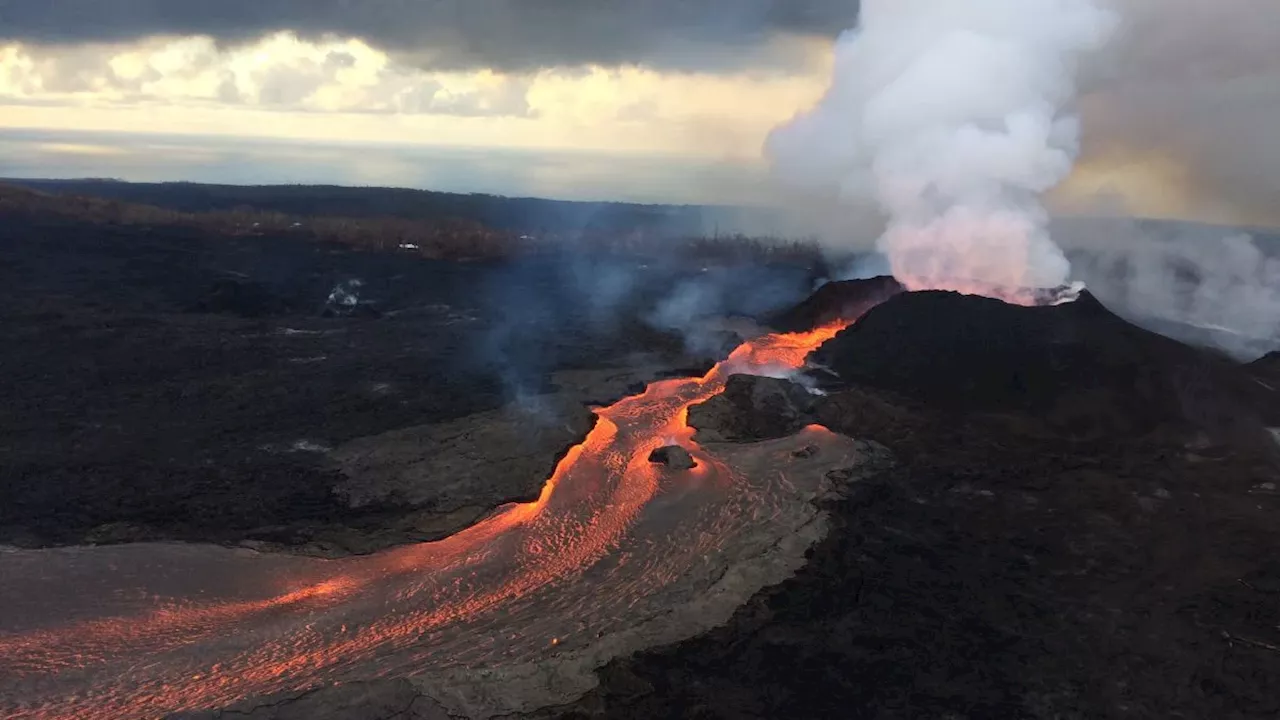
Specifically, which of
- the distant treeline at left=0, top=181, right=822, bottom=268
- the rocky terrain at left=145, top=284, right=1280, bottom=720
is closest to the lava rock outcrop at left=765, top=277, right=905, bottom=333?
the rocky terrain at left=145, top=284, right=1280, bottom=720

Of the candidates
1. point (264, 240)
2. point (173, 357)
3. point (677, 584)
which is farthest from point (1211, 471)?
point (264, 240)

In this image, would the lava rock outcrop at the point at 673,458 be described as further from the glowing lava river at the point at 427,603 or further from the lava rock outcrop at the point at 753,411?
the lava rock outcrop at the point at 753,411

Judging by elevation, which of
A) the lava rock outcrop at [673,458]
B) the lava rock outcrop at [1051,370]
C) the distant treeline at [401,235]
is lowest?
the lava rock outcrop at [673,458]

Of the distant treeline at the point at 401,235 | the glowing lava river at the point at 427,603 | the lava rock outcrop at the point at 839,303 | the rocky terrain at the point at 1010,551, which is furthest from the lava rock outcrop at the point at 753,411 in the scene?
the distant treeline at the point at 401,235

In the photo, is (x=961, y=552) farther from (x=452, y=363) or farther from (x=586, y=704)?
(x=452, y=363)

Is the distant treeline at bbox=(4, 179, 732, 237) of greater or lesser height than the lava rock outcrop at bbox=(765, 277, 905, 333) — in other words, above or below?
above

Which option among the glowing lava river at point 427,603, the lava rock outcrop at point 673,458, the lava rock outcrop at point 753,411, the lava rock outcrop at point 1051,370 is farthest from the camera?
the lava rock outcrop at point 753,411

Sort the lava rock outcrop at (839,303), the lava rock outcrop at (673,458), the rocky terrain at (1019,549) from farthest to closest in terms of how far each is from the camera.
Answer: the lava rock outcrop at (839,303) < the lava rock outcrop at (673,458) < the rocky terrain at (1019,549)

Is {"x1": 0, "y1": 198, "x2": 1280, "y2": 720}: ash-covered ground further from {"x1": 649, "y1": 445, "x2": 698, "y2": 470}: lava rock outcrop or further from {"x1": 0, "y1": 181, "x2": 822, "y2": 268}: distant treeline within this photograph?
{"x1": 0, "y1": 181, "x2": 822, "y2": 268}: distant treeline
